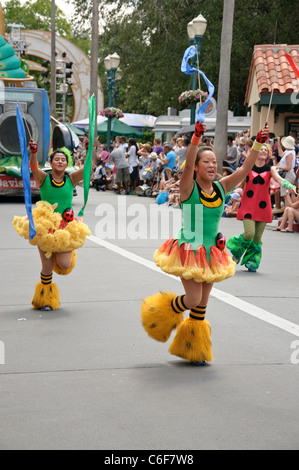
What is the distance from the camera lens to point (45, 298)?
7.78 metres

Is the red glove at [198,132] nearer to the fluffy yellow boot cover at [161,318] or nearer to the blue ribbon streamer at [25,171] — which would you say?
the fluffy yellow boot cover at [161,318]

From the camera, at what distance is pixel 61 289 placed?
902 centimetres

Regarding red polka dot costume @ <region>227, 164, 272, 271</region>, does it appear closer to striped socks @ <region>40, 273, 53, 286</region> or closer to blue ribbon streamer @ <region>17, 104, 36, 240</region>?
striped socks @ <region>40, 273, 53, 286</region>

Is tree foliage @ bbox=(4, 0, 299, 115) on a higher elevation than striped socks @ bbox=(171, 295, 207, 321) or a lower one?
higher

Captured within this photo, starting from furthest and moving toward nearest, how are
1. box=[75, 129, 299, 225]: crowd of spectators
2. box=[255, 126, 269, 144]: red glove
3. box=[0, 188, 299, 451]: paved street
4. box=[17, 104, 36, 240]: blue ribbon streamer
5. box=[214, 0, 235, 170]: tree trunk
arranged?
box=[214, 0, 235, 170]: tree trunk
box=[75, 129, 299, 225]: crowd of spectators
box=[17, 104, 36, 240]: blue ribbon streamer
box=[255, 126, 269, 144]: red glove
box=[0, 188, 299, 451]: paved street

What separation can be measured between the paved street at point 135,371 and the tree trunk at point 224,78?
461 inches

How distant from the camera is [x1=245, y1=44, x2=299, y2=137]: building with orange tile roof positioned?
21959mm

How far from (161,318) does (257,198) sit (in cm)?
484

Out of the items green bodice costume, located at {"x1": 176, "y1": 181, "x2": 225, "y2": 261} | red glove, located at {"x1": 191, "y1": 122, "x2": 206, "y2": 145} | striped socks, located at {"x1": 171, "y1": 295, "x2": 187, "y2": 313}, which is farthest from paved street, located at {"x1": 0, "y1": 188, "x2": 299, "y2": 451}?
red glove, located at {"x1": 191, "y1": 122, "x2": 206, "y2": 145}

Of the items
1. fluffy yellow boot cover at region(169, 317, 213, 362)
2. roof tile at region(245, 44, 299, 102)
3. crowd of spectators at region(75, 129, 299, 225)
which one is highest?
roof tile at region(245, 44, 299, 102)

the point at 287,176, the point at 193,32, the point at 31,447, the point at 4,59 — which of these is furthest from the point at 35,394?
the point at 4,59

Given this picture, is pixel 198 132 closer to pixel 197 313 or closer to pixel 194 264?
pixel 194 264

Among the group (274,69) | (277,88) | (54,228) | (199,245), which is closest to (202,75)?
(199,245)

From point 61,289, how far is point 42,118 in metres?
12.9
